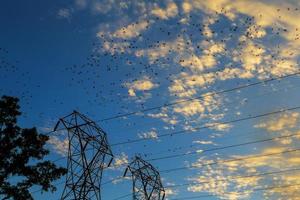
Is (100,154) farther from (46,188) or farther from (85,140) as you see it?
(46,188)

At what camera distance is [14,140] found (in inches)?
1313

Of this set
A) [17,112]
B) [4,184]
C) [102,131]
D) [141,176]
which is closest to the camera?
[4,184]

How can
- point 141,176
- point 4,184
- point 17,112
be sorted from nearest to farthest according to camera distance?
point 4,184, point 17,112, point 141,176

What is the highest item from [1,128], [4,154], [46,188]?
[1,128]

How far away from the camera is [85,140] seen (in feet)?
118

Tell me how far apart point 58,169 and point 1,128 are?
5.52 m

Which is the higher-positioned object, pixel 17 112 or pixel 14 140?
pixel 17 112

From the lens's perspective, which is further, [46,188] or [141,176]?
[141,176]

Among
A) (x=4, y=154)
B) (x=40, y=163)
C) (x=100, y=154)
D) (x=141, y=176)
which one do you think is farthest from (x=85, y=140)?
(x=141, y=176)

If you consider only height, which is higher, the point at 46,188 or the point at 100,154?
the point at 100,154

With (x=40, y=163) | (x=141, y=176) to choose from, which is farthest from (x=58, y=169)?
(x=141, y=176)

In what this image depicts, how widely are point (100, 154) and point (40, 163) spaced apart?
5119mm

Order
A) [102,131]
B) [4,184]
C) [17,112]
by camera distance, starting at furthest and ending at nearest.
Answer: [102,131]
[17,112]
[4,184]

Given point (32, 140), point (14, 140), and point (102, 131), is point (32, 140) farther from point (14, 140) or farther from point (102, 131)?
point (102, 131)
